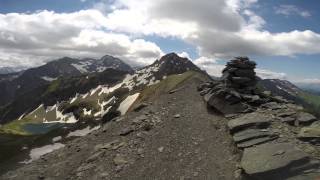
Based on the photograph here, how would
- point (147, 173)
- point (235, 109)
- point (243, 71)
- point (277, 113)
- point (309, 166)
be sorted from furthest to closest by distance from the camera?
point (243, 71), point (235, 109), point (277, 113), point (147, 173), point (309, 166)

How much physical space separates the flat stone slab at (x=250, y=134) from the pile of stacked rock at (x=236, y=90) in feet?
21.3

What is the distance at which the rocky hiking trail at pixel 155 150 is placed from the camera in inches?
1262

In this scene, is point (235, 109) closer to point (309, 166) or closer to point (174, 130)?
point (174, 130)

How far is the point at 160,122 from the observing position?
42031 millimetres

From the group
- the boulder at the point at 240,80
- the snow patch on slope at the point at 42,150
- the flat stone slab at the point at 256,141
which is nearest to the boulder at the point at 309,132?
the flat stone slab at the point at 256,141

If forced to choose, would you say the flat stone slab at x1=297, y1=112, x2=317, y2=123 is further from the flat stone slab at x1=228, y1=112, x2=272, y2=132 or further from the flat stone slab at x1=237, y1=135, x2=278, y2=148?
the flat stone slab at x1=237, y1=135, x2=278, y2=148

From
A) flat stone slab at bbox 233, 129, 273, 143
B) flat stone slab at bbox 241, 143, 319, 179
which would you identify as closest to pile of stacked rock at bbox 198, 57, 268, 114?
flat stone slab at bbox 233, 129, 273, 143

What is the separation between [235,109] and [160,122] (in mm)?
8134

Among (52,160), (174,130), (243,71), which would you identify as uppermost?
(243,71)

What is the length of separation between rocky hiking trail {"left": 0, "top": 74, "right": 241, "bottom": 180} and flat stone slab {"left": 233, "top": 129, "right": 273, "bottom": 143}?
0.90m

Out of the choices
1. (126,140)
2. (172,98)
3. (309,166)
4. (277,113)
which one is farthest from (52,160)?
(309,166)

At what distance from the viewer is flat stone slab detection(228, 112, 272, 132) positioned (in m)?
34.8

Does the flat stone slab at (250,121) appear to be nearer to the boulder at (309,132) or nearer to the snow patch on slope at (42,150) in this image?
the boulder at (309,132)

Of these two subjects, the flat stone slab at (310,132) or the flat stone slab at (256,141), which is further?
the flat stone slab at (256,141)
